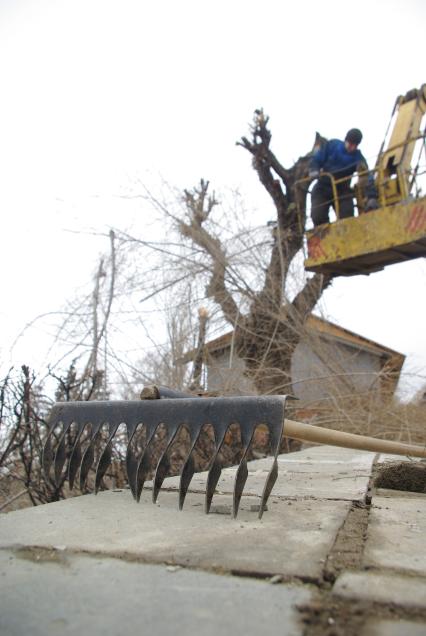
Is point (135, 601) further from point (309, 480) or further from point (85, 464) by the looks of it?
point (309, 480)

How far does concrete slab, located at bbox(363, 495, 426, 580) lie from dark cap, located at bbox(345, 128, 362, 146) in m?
6.85

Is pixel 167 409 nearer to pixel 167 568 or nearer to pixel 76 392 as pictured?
pixel 167 568

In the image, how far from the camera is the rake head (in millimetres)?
1700

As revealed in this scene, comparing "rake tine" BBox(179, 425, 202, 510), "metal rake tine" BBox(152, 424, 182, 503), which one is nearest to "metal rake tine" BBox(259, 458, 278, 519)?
"rake tine" BBox(179, 425, 202, 510)

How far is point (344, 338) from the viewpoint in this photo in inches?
342

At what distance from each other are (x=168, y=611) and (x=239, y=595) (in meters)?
0.15

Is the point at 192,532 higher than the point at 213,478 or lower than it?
lower

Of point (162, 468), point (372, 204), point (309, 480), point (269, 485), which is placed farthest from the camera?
point (372, 204)

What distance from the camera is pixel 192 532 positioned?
1470 millimetres

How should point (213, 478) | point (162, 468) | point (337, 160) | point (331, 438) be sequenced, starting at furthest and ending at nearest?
point (337, 160) → point (331, 438) → point (162, 468) → point (213, 478)

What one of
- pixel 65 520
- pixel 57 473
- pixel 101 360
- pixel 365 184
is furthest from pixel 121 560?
pixel 365 184

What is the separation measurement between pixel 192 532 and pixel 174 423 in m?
0.56

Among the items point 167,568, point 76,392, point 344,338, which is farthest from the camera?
point 344,338

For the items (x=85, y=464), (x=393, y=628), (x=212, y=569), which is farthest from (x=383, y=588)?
(x=85, y=464)
